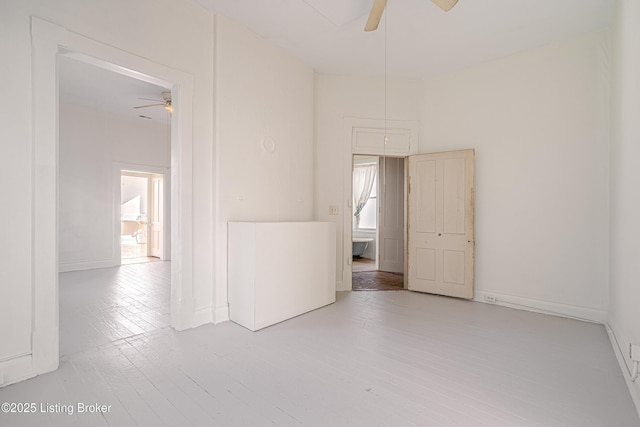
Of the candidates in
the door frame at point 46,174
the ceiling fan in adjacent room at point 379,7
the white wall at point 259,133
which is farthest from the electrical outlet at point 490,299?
the door frame at point 46,174

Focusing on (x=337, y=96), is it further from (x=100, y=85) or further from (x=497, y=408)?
(x=497, y=408)

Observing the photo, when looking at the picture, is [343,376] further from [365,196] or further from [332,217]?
[365,196]

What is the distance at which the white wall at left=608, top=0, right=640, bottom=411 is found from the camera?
6.86ft

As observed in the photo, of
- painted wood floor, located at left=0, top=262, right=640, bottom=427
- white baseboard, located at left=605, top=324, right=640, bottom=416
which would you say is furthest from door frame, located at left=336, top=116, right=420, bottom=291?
white baseboard, located at left=605, top=324, right=640, bottom=416

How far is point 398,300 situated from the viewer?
170 inches

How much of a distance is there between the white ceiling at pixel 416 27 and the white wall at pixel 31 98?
0.51 metres

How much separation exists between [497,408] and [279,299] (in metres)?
2.13

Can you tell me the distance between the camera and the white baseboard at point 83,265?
5934 millimetres

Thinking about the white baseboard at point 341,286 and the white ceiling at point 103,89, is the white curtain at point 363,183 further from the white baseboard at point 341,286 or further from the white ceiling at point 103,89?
the white ceiling at point 103,89

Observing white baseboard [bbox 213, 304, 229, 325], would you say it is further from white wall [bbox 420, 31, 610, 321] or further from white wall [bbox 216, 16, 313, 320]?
white wall [bbox 420, 31, 610, 321]

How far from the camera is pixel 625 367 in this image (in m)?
2.30

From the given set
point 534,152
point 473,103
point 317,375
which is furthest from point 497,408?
point 473,103

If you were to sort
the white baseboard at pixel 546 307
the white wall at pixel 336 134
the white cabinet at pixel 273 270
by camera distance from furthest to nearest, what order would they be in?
the white wall at pixel 336 134, the white baseboard at pixel 546 307, the white cabinet at pixel 273 270

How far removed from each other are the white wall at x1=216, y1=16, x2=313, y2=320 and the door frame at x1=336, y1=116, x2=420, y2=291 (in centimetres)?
58
